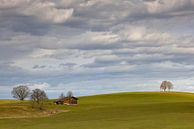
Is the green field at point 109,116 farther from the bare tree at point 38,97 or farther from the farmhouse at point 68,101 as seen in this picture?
the farmhouse at point 68,101

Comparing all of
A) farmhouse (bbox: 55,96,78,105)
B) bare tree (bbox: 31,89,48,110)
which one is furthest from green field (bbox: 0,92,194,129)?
farmhouse (bbox: 55,96,78,105)

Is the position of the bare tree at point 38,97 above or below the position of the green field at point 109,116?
above

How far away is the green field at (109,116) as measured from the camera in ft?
211

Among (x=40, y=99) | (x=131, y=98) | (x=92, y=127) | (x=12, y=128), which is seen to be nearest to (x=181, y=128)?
(x=92, y=127)

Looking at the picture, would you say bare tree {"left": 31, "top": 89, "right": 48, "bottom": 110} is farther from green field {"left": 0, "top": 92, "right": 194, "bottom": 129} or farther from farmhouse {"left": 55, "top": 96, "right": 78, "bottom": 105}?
farmhouse {"left": 55, "top": 96, "right": 78, "bottom": 105}

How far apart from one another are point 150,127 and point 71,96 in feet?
351

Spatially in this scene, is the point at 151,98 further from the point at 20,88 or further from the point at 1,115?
the point at 1,115

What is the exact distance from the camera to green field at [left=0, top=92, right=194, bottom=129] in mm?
64319

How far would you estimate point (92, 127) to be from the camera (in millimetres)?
61219

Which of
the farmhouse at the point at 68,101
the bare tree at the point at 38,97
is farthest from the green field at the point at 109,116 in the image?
the farmhouse at the point at 68,101

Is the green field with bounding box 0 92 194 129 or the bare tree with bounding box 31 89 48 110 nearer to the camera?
the green field with bounding box 0 92 194 129

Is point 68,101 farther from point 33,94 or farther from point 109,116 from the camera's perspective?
point 109,116

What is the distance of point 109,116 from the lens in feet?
290

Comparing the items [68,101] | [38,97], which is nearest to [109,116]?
[38,97]
